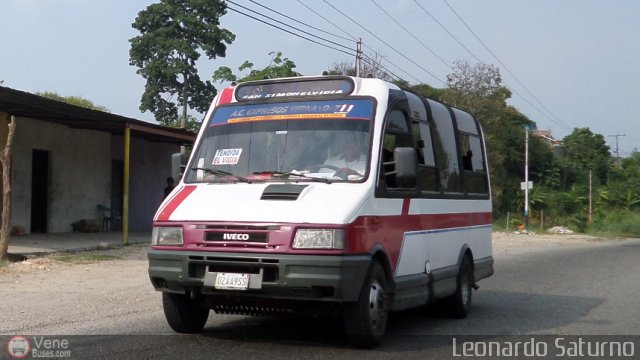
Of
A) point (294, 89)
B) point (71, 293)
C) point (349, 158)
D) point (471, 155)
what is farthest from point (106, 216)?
point (349, 158)

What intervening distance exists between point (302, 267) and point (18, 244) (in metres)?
12.0

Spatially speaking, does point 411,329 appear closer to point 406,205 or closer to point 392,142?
point 406,205

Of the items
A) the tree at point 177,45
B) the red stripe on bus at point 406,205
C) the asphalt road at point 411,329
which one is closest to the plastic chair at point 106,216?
the asphalt road at point 411,329

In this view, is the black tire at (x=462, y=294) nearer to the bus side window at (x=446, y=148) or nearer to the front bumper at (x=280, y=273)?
the bus side window at (x=446, y=148)

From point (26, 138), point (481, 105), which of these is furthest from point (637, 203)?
point (26, 138)

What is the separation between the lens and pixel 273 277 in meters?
6.49

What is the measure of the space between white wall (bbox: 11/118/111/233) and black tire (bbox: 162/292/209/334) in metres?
12.5

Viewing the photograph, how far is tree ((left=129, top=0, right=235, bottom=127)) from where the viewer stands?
155ft

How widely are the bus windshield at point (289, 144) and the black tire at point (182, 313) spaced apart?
121 centimetres

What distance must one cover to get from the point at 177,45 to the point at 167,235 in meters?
41.7

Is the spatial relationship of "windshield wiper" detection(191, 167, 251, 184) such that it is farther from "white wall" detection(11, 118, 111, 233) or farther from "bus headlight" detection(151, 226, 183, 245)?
"white wall" detection(11, 118, 111, 233)

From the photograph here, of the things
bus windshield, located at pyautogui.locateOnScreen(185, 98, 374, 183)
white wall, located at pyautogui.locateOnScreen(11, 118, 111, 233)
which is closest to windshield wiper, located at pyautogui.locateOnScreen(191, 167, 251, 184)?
bus windshield, located at pyautogui.locateOnScreen(185, 98, 374, 183)

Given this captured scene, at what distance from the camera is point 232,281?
→ 656 centimetres

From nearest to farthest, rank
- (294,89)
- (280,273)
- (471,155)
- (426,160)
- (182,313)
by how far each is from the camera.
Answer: (280,273) → (182,313) → (294,89) → (426,160) → (471,155)
